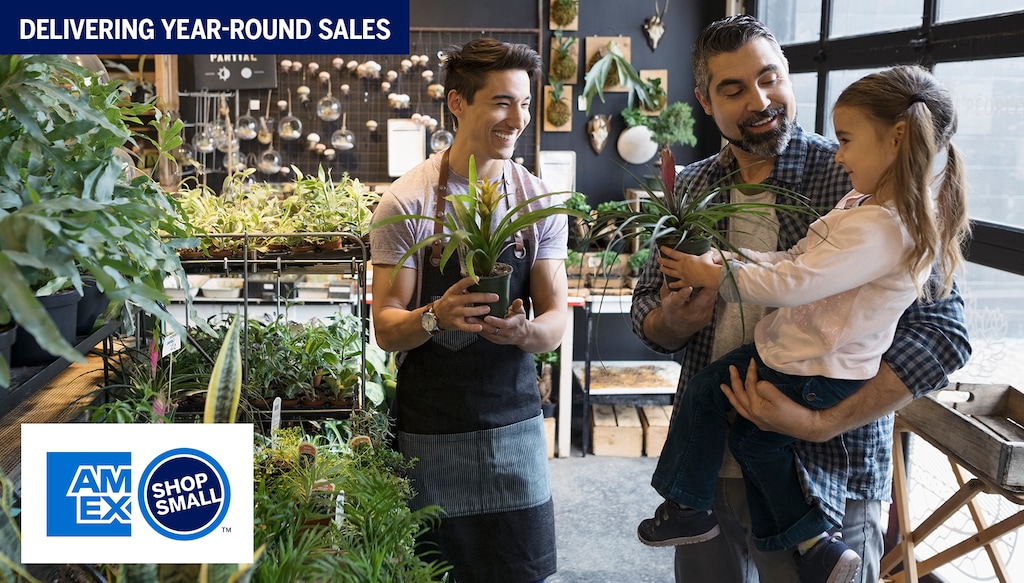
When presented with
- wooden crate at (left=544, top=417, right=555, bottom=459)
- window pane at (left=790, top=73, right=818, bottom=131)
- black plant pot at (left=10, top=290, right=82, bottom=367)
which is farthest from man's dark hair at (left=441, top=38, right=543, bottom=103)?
wooden crate at (left=544, top=417, right=555, bottom=459)

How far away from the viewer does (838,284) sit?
1.64 metres

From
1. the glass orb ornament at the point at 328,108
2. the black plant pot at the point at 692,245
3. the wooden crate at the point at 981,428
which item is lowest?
the wooden crate at the point at 981,428

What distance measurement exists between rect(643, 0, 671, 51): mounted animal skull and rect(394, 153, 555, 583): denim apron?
374 centimetres

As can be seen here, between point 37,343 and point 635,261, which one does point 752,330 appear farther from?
point 635,261

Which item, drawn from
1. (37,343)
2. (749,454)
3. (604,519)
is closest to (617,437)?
(604,519)

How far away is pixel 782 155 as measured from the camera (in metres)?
1.90

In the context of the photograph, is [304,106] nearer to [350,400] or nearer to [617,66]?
[617,66]

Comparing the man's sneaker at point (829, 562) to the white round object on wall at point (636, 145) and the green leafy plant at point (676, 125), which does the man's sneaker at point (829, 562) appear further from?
the white round object on wall at point (636, 145)

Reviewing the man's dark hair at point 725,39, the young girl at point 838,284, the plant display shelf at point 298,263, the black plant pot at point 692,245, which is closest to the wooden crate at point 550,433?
the plant display shelf at point 298,263

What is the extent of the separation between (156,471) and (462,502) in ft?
3.23

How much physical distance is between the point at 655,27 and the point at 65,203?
4.94m

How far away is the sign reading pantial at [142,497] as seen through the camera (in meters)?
1.23

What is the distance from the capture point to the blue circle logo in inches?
48.9

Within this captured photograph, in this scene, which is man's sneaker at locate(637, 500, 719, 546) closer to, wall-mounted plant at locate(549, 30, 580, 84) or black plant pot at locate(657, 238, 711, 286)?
black plant pot at locate(657, 238, 711, 286)
